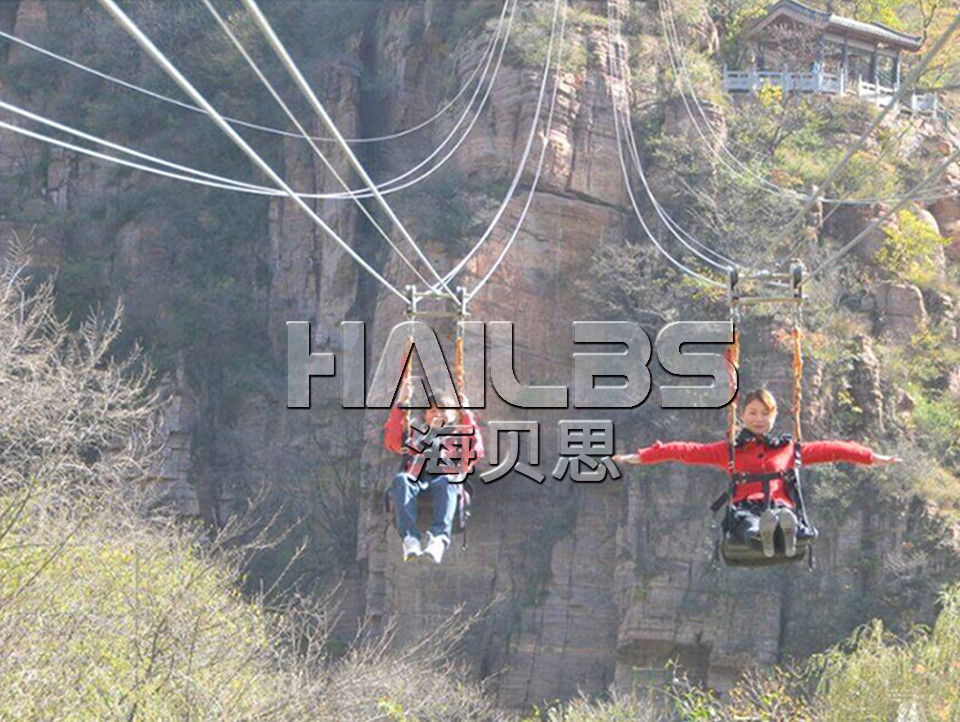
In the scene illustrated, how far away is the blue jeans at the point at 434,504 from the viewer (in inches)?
714

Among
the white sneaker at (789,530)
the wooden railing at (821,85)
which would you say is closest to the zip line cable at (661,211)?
the wooden railing at (821,85)

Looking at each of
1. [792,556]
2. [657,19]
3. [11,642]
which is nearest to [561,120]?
[657,19]

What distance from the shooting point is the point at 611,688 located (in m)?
32.0

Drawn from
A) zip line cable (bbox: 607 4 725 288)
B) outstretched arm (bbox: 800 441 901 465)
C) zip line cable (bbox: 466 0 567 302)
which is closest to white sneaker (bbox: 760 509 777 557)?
outstretched arm (bbox: 800 441 901 465)

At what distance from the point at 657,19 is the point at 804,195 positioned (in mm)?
4569

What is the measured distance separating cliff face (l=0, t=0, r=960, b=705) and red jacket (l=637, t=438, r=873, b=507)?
1685cm

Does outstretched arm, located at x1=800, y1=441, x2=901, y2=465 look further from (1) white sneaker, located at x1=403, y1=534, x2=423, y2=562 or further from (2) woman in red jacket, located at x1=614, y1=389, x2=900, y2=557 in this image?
(1) white sneaker, located at x1=403, y1=534, x2=423, y2=562

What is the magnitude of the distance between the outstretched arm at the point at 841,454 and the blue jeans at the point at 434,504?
379 cm

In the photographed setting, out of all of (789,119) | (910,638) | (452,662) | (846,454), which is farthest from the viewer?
(789,119)

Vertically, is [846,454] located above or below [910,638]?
above

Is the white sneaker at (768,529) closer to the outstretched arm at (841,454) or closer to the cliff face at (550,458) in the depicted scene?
the outstretched arm at (841,454)

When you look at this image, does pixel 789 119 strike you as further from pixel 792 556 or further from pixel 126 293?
pixel 792 556

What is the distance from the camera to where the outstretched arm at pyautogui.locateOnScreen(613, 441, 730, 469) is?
48.2 ft

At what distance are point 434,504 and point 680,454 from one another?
380 cm
